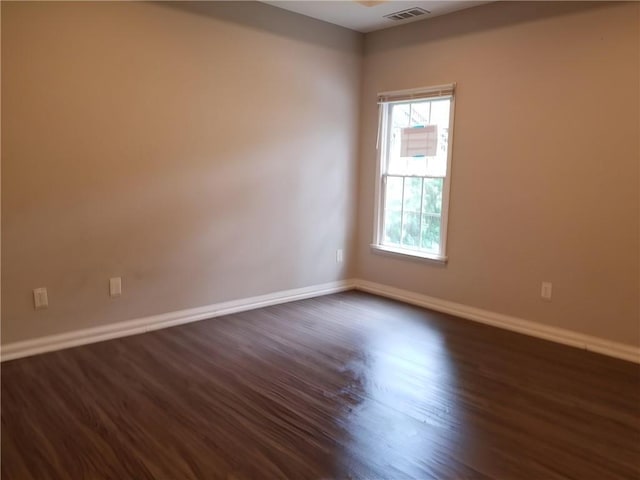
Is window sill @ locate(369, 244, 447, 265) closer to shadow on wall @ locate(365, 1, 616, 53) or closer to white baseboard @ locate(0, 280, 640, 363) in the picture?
white baseboard @ locate(0, 280, 640, 363)

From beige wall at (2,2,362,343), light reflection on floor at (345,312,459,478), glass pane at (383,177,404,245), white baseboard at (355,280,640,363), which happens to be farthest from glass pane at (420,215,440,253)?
light reflection on floor at (345,312,459,478)

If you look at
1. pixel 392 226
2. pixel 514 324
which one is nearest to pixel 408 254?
pixel 392 226

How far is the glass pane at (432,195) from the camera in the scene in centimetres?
437

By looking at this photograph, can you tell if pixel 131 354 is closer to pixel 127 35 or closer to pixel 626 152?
pixel 127 35

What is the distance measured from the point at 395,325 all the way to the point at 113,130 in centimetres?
263

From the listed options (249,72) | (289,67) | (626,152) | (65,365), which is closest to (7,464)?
(65,365)

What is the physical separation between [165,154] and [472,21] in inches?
108

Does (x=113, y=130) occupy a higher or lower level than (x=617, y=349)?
higher

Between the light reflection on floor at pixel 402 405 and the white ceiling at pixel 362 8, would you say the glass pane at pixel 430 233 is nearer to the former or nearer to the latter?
the light reflection on floor at pixel 402 405

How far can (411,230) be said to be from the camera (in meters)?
4.65

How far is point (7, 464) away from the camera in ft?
6.59

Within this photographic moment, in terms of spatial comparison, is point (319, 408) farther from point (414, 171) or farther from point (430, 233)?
point (414, 171)

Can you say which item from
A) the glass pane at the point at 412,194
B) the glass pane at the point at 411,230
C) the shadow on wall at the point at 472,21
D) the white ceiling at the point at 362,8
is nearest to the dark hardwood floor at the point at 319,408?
the glass pane at the point at 411,230

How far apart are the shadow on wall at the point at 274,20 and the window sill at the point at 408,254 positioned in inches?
79.1
